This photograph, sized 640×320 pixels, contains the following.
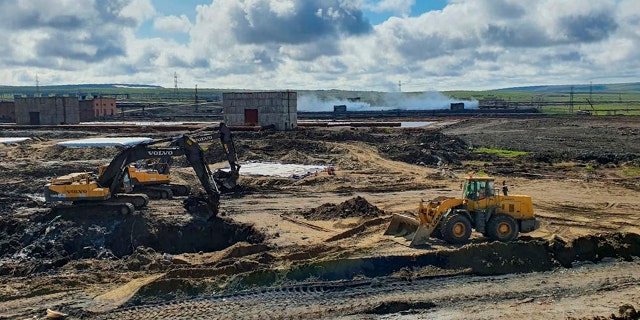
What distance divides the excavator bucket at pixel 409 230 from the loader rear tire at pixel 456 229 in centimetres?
45

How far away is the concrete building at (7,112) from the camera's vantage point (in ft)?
250

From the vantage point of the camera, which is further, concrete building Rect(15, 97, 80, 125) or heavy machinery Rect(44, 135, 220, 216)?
concrete building Rect(15, 97, 80, 125)

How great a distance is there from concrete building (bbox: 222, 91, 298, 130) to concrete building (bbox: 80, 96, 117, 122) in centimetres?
3265

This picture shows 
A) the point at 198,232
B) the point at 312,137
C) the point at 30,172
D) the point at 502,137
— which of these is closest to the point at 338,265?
the point at 198,232

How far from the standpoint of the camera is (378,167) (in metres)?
36.7

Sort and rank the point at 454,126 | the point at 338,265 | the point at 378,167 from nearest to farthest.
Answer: the point at 338,265 < the point at 378,167 < the point at 454,126

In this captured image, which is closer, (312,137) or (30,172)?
(30,172)

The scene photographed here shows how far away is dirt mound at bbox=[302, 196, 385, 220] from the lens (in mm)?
23156

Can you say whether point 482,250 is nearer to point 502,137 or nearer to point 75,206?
point 75,206

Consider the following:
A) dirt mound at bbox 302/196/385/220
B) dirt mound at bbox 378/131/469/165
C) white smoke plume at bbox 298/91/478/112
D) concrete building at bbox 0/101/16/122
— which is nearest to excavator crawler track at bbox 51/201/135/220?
dirt mound at bbox 302/196/385/220

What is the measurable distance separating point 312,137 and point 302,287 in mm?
35383

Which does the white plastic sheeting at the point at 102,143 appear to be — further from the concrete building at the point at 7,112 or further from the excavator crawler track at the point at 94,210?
the concrete building at the point at 7,112

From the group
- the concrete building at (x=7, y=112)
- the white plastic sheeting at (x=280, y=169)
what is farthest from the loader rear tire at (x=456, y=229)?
the concrete building at (x=7, y=112)

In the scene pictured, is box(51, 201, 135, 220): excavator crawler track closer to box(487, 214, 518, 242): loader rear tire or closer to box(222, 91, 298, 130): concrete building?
box(487, 214, 518, 242): loader rear tire
